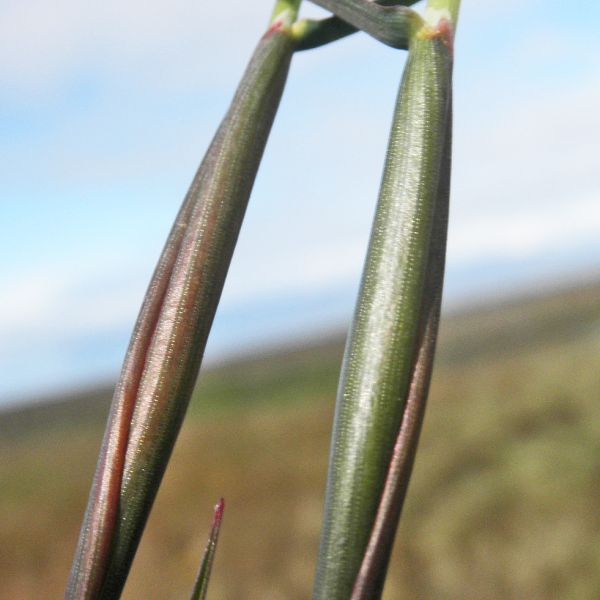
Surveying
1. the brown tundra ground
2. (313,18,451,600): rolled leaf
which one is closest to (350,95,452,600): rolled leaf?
(313,18,451,600): rolled leaf

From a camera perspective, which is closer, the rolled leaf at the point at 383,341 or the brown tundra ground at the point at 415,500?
the rolled leaf at the point at 383,341

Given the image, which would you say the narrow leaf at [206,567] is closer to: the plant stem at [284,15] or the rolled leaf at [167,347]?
the rolled leaf at [167,347]

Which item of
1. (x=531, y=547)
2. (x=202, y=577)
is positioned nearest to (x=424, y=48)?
(x=202, y=577)

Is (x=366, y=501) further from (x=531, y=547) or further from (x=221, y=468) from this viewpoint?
(x=221, y=468)

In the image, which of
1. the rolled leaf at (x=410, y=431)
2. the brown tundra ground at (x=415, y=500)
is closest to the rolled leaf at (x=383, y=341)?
the rolled leaf at (x=410, y=431)

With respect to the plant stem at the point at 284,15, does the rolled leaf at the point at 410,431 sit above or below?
below
